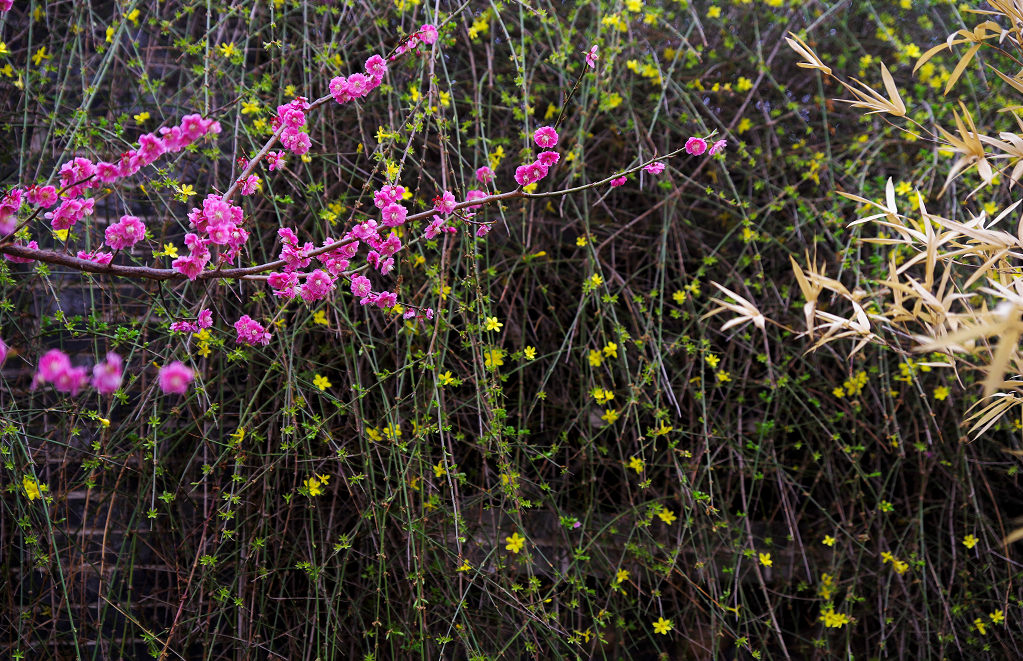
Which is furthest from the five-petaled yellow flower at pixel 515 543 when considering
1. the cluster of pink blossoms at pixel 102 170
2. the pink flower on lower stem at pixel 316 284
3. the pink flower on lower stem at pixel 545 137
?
the cluster of pink blossoms at pixel 102 170

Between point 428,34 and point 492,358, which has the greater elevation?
point 428,34

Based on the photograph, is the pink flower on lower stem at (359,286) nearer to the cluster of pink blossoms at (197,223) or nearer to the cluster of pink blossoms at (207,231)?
the cluster of pink blossoms at (197,223)

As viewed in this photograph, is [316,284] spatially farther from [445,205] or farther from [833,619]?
[833,619]

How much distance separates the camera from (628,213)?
1.82 m

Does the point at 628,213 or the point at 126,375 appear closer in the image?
the point at 126,375

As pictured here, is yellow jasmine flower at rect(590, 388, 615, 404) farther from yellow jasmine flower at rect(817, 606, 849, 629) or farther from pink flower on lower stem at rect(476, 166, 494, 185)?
yellow jasmine flower at rect(817, 606, 849, 629)

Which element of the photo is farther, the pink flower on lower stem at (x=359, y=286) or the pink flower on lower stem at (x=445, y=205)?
the pink flower on lower stem at (x=359, y=286)

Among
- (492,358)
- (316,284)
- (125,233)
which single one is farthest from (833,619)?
(125,233)

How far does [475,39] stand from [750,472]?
4.02 feet

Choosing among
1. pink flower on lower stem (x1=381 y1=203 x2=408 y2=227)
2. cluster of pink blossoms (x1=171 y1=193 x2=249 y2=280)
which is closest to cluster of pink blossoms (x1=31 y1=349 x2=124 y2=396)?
cluster of pink blossoms (x1=171 y1=193 x2=249 y2=280)

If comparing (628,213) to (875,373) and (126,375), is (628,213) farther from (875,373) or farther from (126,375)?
(126,375)

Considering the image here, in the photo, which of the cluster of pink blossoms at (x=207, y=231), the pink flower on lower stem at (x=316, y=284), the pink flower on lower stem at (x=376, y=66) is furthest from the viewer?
the pink flower on lower stem at (x=376, y=66)

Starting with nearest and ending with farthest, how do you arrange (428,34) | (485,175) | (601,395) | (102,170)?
(102,170) < (485,175) < (428,34) < (601,395)

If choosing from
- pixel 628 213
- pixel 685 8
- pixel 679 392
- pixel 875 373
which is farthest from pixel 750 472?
pixel 685 8
